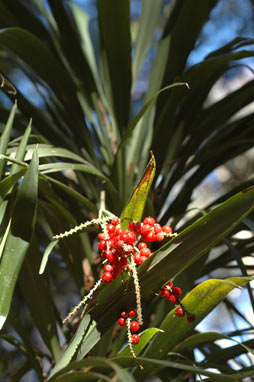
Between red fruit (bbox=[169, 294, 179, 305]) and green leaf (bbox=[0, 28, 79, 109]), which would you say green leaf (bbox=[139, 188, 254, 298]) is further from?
green leaf (bbox=[0, 28, 79, 109])

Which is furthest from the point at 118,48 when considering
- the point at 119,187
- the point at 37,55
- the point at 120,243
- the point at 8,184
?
the point at 120,243

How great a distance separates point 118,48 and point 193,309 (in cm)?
56

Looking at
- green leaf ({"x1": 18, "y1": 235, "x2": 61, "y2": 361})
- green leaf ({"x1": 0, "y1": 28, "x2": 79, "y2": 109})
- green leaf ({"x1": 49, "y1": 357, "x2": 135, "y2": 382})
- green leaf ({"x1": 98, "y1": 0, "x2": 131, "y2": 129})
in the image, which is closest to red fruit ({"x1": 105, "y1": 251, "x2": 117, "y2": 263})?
green leaf ({"x1": 49, "y1": 357, "x2": 135, "y2": 382})

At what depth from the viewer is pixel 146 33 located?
3.84 feet

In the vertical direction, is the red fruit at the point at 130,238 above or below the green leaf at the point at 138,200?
below

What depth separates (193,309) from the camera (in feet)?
1.83

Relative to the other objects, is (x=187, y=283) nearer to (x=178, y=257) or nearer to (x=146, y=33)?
(x=178, y=257)

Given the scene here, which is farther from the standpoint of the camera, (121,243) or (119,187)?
(119,187)

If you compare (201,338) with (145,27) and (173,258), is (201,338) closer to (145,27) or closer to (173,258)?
(173,258)

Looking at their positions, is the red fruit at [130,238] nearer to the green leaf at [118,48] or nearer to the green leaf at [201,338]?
the green leaf at [201,338]

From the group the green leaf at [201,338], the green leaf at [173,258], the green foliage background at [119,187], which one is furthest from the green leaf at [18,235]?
the green leaf at [201,338]

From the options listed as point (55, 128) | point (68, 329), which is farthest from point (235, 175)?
point (68, 329)

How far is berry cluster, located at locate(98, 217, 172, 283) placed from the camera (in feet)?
1.60

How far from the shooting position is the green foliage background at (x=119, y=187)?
0.54 m
